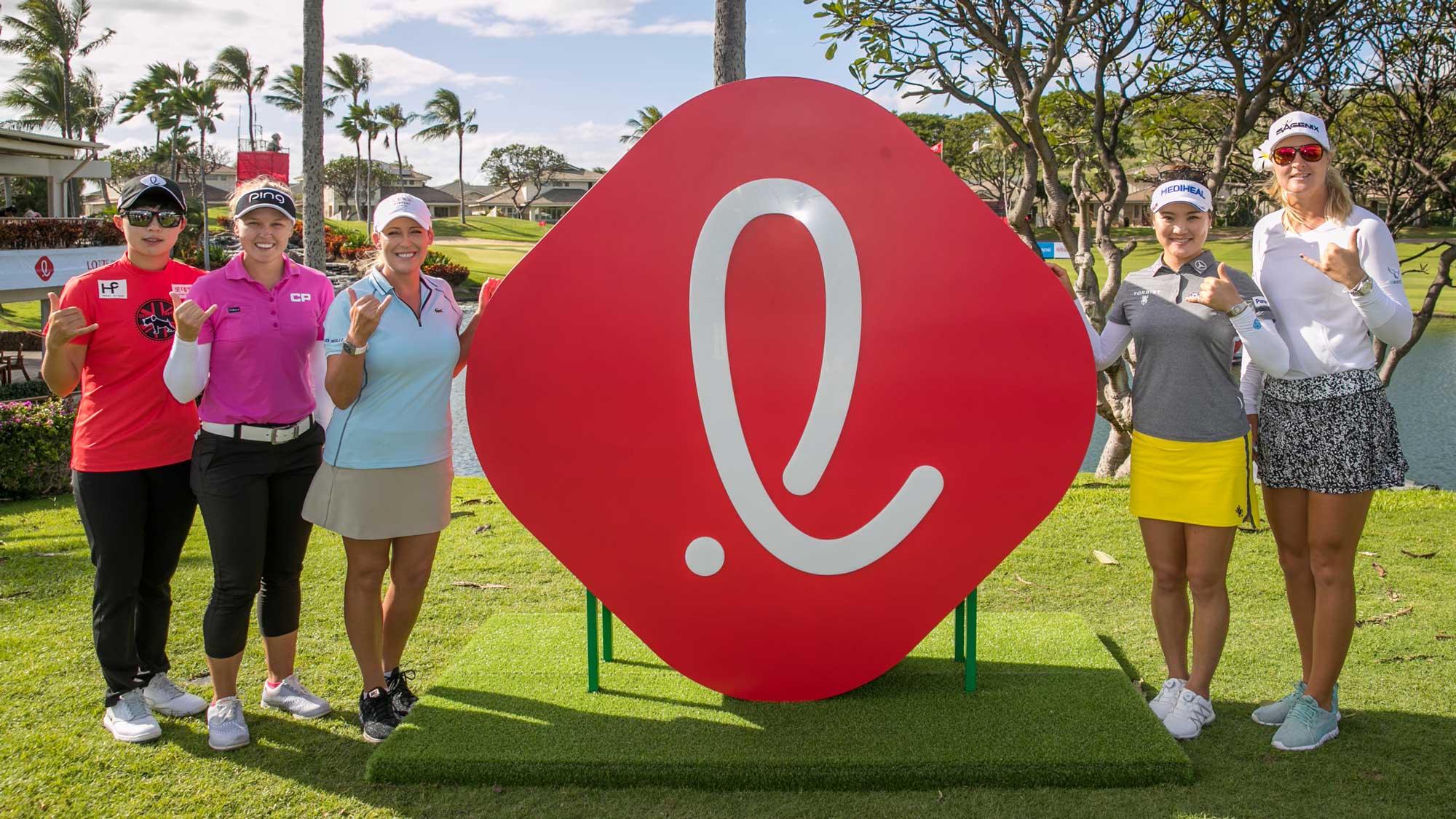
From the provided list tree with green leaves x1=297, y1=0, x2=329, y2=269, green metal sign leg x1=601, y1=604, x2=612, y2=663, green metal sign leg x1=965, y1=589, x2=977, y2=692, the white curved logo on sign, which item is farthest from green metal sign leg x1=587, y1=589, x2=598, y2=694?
tree with green leaves x1=297, y1=0, x2=329, y2=269

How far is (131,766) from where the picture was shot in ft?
10.3

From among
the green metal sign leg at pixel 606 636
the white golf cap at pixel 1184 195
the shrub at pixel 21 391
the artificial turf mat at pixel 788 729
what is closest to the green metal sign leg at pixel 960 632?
the artificial turf mat at pixel 788 729

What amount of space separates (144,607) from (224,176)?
318ft

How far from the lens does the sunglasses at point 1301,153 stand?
3.12 meters

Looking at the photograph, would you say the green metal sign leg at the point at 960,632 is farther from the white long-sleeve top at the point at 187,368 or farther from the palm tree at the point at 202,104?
the palm tree at the point at 202,104

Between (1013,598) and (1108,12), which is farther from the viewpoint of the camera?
(1108,12)

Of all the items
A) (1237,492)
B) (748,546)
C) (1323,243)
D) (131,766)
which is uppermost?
(1323,243)

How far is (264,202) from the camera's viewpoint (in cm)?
320

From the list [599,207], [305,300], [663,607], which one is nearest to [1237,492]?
[663,607]

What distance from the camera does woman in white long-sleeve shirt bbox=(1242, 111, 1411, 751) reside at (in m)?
3.07

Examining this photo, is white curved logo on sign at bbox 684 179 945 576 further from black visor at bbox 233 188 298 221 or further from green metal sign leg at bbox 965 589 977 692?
black visor at bbox 233 188 298 221

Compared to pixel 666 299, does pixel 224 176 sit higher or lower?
higher

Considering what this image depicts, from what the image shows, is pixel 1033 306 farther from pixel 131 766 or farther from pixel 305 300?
pixel 131 766

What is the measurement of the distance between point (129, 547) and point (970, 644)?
2.68 metres
